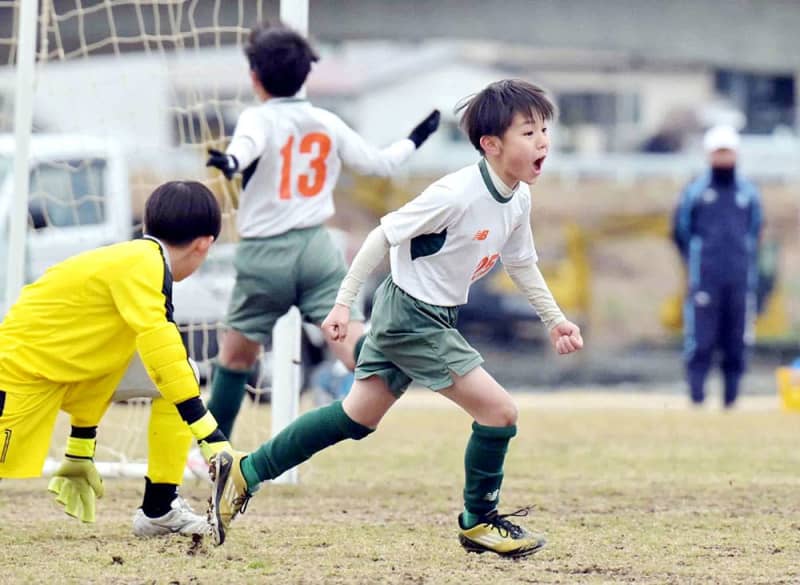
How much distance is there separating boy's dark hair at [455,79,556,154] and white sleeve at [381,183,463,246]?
214mm

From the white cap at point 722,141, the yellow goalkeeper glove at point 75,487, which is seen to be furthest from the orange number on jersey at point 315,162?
the white cap at point 722,141

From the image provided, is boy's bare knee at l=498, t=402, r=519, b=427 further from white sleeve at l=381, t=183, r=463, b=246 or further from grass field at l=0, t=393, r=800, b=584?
white sleeve at l=381, t=183, r=463, b=246

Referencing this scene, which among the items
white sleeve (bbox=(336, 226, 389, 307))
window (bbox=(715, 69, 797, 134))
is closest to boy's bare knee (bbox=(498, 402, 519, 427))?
white sleeve (bbox=(336, 226, 389, 307))

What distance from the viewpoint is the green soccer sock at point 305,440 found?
14.5 feet

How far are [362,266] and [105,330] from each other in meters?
0.76

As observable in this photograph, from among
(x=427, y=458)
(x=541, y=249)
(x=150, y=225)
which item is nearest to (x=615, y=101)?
(x=541, y=249)

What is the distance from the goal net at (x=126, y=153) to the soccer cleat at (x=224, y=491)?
1872 mm

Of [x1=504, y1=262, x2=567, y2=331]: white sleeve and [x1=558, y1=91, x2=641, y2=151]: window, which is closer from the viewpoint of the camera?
[x1=504, y1=262, x2=567, y2=331]: white sleeve

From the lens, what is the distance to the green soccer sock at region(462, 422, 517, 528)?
14.1 feet

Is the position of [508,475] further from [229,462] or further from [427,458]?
[229,462]

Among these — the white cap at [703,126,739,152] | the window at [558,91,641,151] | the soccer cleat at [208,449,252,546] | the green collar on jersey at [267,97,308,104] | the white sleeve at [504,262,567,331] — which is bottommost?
the window at [558,91,641,151]

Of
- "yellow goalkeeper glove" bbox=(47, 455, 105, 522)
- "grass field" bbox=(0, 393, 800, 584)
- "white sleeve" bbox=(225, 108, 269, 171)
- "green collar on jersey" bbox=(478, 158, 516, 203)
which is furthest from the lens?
"white sleeve" bbox=(225, 108, 269, 171)

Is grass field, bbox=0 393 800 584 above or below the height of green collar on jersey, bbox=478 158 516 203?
below

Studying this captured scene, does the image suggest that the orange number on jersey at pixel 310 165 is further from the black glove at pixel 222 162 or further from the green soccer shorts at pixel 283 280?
the black glove at pixel 222 162
